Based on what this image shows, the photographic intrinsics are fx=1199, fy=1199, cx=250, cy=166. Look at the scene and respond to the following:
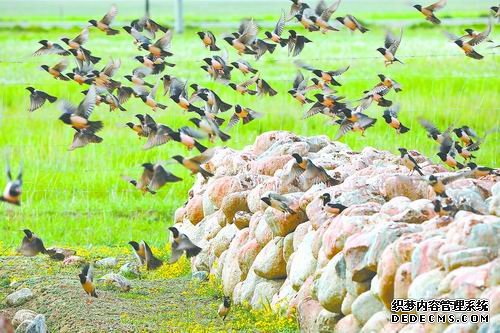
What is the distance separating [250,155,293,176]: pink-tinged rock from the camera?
1139 cm

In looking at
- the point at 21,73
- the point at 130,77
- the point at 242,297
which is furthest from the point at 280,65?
the point at 242,297

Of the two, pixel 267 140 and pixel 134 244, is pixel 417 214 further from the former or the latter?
pixel 267 140

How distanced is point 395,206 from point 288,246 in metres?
1.42

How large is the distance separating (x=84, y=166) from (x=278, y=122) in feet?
11.8

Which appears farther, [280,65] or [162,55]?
[280,65]

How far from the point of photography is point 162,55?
42.5 ft

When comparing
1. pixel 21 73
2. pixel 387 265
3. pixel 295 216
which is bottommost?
pixel 21 73

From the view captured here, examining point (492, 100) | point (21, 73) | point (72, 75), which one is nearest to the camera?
point (72, 75)

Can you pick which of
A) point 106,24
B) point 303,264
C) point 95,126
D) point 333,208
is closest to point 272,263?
point 303,264

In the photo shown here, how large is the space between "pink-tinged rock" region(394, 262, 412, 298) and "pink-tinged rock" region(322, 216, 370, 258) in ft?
3.26

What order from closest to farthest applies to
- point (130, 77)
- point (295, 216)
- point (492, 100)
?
point (295, 216)
point (130, 77)
point (492, 100)

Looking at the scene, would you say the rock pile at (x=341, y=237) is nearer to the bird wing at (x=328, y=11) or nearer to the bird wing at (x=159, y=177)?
the bird wing at (x=159, y=177)

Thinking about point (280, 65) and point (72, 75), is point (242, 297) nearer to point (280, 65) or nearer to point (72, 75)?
point (72, 75)

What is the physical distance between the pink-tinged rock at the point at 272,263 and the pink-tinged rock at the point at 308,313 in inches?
42.5
